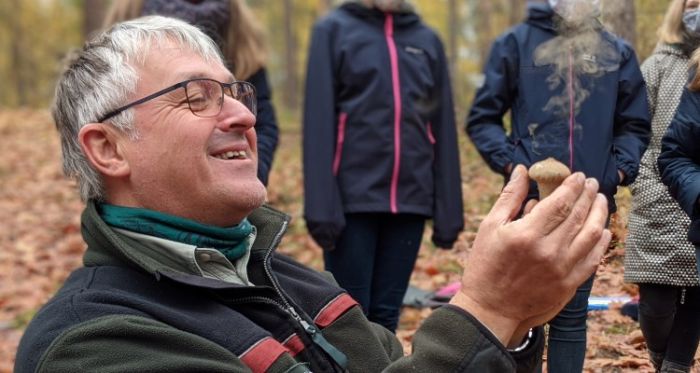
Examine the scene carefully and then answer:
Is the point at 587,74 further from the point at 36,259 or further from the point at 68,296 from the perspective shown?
the point at 36,259

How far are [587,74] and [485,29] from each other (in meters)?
19.2

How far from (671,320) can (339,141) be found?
1.83m

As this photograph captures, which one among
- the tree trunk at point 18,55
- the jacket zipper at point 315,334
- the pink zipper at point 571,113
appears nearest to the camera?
the jacket zipper at point 315,334

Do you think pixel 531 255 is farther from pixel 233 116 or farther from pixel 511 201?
pixel 233 116

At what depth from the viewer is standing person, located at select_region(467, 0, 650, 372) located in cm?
281

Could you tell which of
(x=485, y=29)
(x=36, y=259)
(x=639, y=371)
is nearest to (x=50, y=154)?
(x=36, y=259)

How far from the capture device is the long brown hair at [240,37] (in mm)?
4000

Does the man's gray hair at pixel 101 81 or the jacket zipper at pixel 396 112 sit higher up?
the man's gray hair at pixel 101 81

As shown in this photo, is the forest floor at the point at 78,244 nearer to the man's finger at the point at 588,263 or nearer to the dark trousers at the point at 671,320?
the dark trousers at the point at 671,320

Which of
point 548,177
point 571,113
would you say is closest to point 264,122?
point 571,113

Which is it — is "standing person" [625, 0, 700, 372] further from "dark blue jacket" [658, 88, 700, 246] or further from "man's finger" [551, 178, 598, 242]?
"man's finger" [551, 178, 598, 242]

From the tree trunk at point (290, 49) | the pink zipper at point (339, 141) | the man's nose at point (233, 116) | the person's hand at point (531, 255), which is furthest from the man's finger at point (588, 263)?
the tree trunk at point (290, 49)

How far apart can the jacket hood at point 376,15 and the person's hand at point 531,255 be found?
2.70 meters

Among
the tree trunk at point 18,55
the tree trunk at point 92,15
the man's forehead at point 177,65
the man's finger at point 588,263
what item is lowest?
the tree trunk at point 18,55
